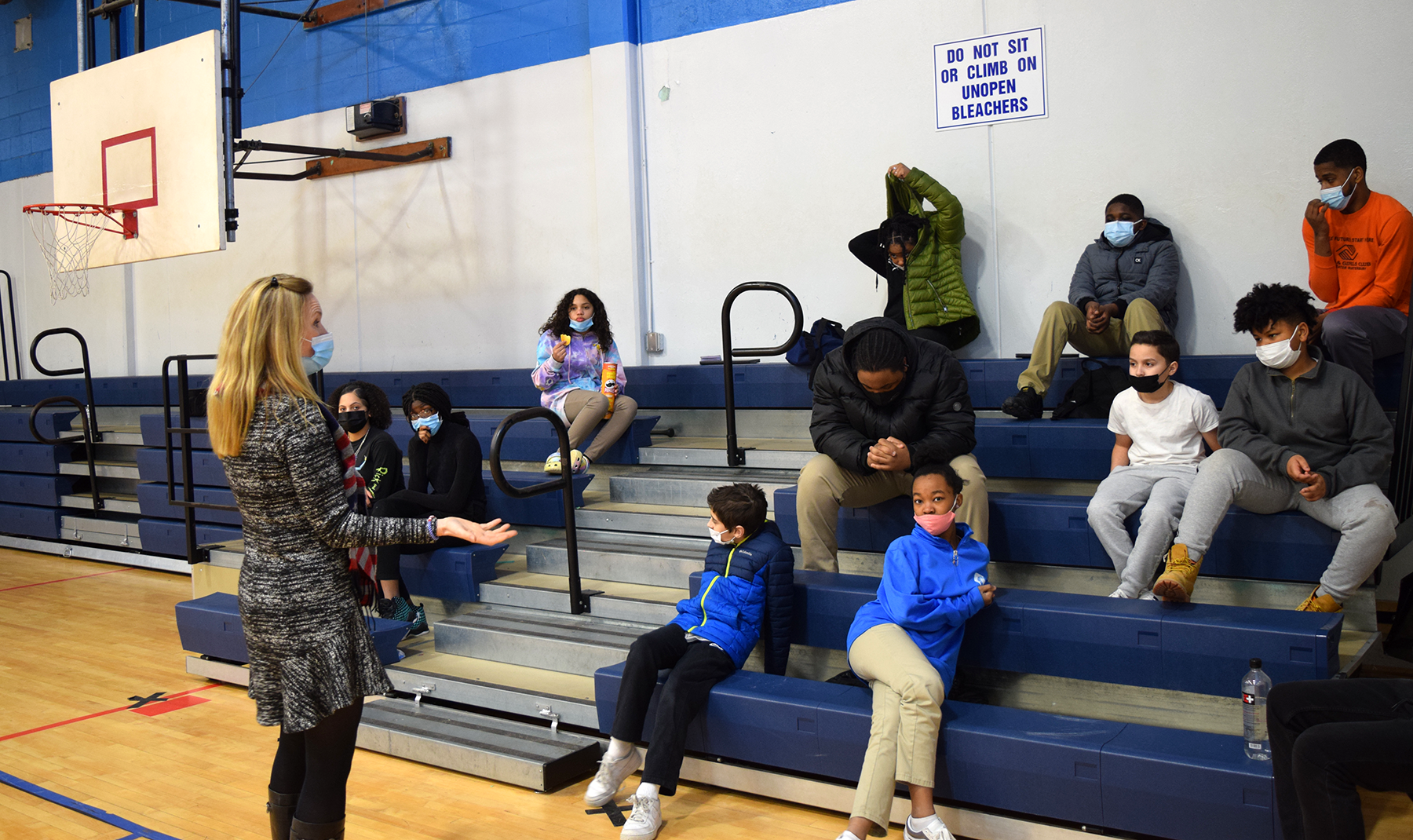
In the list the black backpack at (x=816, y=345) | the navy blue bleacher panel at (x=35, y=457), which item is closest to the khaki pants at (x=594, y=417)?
the black backpack at (x=816, y=345)

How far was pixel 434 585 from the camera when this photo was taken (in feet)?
15.0

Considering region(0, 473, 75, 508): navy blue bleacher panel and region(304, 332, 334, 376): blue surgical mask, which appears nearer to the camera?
region(304, 332, 334, 376): blue surgical mask

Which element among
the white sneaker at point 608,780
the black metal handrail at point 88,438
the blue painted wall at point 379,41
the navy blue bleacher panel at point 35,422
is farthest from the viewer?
the navy blue bleacher panel at point 35,422

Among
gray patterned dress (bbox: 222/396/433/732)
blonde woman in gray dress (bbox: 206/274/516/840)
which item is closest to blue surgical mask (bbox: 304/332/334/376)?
blonde woman in gray dress (bbox: 206/274/516/840)

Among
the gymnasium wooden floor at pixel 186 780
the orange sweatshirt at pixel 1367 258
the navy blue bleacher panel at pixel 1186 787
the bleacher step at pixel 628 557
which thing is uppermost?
the orange sweatshirt at pixel 1367 258

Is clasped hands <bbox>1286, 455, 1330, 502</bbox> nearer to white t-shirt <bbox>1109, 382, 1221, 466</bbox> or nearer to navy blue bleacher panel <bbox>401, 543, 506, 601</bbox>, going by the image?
white t-shirt <bbox>1109, 382, 1221, 466</bbox>

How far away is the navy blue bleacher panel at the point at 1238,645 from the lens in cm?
268

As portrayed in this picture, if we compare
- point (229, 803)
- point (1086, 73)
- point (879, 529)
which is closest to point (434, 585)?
point (229, 803)

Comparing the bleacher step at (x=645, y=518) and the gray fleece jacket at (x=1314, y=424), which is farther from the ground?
the gray fleece jacket at (x=1314, y=424)

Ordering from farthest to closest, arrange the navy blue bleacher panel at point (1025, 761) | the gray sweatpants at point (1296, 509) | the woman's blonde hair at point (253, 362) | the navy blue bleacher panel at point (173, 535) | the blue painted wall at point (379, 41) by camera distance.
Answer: the navy blue bleacher panel at point (173, 535) < the blue painted wall at point (379, 41) < the gray sweatpants at point (1296, 509) < the navy blue bleacher panel at point (1025, 761) < the woman's blonde hair at point (253, 362)

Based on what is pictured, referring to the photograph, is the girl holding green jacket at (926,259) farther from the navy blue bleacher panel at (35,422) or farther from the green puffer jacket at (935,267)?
the navy blue bleacher panel at (35,422)

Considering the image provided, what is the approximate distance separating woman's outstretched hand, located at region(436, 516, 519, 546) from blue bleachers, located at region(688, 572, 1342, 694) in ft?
4.40

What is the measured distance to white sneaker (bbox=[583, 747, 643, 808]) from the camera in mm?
3094

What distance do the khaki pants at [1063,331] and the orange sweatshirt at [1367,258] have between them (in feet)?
1.96
